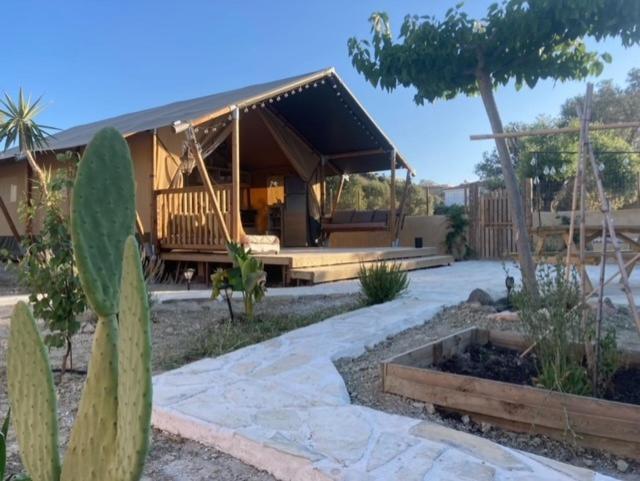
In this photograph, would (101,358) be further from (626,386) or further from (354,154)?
(354,154)

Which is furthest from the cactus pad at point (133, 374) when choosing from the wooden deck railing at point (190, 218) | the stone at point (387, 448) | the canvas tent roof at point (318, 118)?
the canvas tent roof at point (318, 118)

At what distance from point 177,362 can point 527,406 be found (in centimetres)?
231

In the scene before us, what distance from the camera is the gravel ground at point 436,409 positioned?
214 cm

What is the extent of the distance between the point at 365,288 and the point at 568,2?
3353mm

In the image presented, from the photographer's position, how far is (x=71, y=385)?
10.2 ft

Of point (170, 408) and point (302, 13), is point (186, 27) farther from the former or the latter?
point (170, 408)

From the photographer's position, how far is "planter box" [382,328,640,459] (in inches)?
84.0

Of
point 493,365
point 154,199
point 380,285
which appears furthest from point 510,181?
point 154,199

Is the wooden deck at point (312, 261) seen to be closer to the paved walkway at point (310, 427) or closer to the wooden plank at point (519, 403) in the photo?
the paved walkway at point (310, 427)

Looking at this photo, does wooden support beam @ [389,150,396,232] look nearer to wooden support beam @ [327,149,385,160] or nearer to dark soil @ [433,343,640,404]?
wooden support beam @ [327,149,385,160]

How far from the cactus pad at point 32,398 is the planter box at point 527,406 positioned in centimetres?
184

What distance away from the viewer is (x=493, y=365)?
312 centimetres

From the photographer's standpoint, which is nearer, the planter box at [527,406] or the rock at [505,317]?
the planter box at [527,406]

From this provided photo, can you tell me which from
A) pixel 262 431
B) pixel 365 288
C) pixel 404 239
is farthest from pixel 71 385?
pixel 404 239
